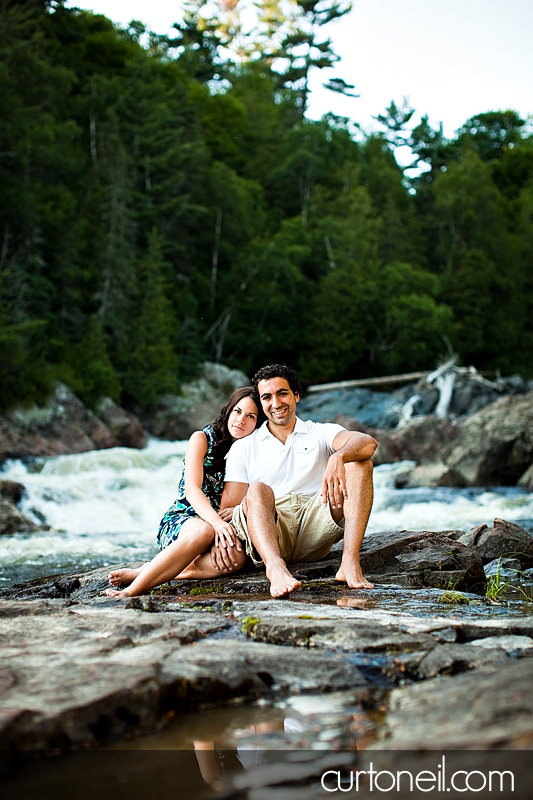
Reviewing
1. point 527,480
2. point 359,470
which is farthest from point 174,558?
point 527,480

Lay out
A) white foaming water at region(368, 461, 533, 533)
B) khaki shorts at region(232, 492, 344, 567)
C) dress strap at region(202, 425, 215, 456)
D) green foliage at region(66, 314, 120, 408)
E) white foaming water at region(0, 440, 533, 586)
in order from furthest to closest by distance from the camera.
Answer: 1. green foliage at region(66, 314, 120, 408)
2. white foaming water at region(368, 461, 533, 533)
3. white foaming water at region(0, 440, 533, 586)
4. dress strap at region(202, 425, 215, 456)
5. khaki shorts at region(232, 492, 344, 567)

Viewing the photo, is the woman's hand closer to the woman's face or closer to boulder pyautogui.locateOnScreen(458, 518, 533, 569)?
the woman's face

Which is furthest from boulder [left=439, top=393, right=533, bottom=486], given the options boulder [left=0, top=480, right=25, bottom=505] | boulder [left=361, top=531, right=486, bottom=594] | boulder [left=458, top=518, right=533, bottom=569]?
boulder [left=361, top=531, right=486, bottom=594]

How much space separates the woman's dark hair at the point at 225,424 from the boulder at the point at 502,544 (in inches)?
106

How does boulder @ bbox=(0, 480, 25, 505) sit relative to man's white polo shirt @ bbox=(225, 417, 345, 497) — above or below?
below

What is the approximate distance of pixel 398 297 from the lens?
38.6m

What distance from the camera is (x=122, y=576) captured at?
16.5 ft

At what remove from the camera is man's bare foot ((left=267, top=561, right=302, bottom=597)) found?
4164 mm

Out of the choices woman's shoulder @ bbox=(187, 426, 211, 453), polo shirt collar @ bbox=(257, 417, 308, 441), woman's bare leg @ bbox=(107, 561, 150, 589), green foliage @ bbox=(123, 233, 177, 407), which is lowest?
woman's bare leg @ bbox=(107, 561, 150, 589)

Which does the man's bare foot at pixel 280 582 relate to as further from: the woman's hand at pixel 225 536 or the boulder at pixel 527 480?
the boulder at pixel 527 480

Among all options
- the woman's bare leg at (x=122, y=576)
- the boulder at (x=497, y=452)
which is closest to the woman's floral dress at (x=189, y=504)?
the woman's bare leg at (x=122, y=576)

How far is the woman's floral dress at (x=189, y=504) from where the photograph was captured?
5.09 meters

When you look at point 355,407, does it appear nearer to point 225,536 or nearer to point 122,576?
point 122,576

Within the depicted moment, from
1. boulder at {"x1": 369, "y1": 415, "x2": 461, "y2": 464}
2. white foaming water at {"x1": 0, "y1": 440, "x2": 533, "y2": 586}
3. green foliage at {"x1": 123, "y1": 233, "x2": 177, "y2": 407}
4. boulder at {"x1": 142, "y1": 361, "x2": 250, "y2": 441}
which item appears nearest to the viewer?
white foaming water at {"x1": 0, "y1": 440, "x2": 533, "y2": 586}
